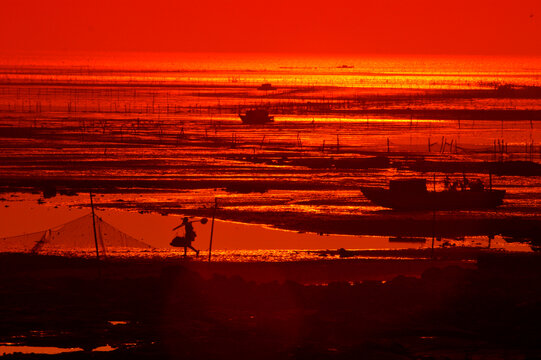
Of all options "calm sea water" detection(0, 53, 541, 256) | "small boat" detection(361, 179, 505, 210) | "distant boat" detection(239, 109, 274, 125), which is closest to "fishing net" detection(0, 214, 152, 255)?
"calm sea water" detection(0, 53, 541, 256)

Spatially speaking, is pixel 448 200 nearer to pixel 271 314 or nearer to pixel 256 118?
pixel 271 314

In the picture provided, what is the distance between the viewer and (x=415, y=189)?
3444cm

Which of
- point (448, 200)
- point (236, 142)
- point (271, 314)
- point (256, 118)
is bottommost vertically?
point (271, 314)

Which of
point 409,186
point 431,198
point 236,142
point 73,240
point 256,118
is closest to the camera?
point 73,240

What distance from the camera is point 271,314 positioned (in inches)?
762

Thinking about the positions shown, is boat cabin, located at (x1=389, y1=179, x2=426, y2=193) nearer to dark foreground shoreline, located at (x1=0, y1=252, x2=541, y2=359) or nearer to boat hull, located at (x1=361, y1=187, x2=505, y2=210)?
boat hull, located at (x1=361, y1=187, x2=505, y2=210)

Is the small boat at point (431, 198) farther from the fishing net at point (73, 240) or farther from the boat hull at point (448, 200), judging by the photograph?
the fishing net at point (73, 240)

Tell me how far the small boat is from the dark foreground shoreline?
34.7 feet

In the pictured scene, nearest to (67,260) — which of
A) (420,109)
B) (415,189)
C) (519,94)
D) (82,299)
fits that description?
(82,299)

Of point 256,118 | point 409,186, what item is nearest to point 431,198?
point 409,186

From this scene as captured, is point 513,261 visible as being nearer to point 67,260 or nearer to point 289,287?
point 289,287

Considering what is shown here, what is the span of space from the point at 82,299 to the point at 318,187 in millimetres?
20004

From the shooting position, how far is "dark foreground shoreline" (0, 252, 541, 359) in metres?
16.9

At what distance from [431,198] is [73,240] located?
12.8 meters
